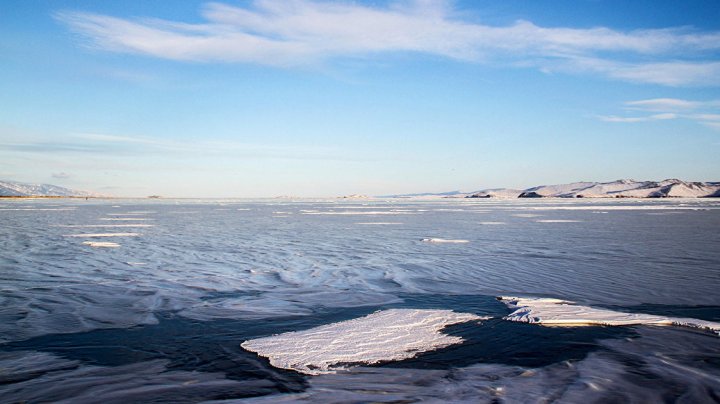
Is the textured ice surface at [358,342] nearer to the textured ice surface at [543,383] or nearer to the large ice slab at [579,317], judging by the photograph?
the textured ice surface at [543,383]

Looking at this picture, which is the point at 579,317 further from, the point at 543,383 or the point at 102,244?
the point at 102,244

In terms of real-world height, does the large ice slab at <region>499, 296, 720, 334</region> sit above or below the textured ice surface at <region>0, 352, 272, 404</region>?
above

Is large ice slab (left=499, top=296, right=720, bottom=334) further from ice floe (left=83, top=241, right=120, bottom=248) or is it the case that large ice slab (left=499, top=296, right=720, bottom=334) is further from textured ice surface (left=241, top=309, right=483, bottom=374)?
ice floe (left=83, top=241, right=120, bottom=248)

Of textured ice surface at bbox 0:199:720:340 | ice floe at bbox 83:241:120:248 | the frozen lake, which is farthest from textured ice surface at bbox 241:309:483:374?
ice floe at bbox 83:241:120:248

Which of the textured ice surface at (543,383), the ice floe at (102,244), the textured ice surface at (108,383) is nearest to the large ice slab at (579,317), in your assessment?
the textured ice surface at (543,383)

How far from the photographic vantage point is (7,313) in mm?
5832

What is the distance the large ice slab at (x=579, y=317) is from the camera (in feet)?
17.3

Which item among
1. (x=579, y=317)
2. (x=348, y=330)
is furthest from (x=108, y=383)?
(x=579, y=317)

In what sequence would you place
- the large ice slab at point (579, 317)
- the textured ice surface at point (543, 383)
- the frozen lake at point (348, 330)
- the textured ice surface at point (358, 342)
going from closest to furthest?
the textured ice surface at point (543, 383) → the frozen lake at point (348, 330) → the textured ice surface at point (358, 342) → the large ice slab at point (579, 317)

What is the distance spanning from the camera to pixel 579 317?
5.54 m

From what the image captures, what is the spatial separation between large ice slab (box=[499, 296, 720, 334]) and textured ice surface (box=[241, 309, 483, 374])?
66cm

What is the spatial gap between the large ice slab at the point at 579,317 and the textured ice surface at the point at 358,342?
25.8 inches

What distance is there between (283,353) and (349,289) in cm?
324

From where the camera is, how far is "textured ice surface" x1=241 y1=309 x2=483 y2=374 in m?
4.16
